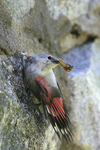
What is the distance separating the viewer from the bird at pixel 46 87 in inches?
34.0

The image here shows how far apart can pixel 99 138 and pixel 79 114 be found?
1.01ft

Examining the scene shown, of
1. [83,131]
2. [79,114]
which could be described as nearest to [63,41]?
[79,114]

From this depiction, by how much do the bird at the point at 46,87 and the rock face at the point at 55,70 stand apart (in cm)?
6

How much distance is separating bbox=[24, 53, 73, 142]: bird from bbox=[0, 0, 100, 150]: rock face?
0.19 ft

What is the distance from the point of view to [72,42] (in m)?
2.08

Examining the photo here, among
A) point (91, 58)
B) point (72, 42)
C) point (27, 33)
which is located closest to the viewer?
point (27, 33)

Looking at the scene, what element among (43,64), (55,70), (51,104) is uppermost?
(55,70)

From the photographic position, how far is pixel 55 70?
4.58ft

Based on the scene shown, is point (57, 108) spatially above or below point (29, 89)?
below

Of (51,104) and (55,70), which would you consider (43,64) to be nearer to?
(51,104)

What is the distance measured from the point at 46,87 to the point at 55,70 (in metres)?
0.54

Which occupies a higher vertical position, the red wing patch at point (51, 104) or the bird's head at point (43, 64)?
the bird's head at point (43, 64)

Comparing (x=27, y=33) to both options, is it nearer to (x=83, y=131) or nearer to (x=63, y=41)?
(x=63, y=41)

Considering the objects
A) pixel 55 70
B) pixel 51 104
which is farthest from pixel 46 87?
pixel 55 70
